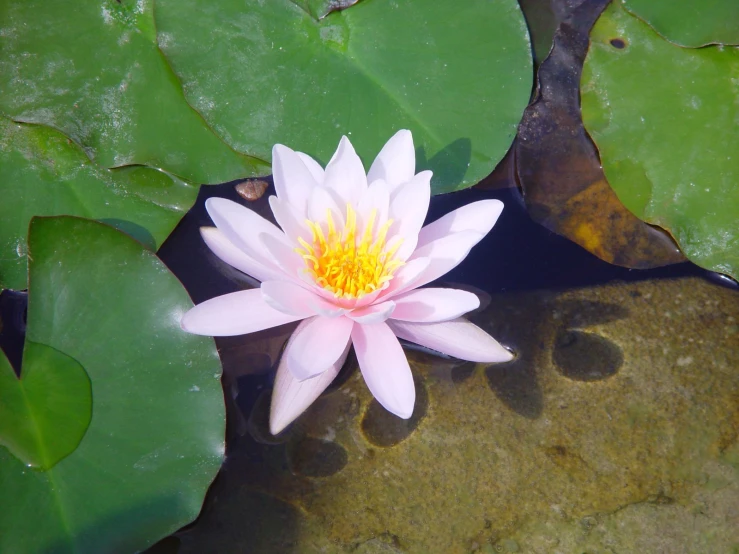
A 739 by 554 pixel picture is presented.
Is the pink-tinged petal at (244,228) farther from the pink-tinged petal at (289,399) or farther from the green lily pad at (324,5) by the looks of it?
the green lily pad at (324,5)

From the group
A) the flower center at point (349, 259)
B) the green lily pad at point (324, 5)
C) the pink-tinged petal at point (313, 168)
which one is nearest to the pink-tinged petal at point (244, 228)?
the flower center at point (349, 259)

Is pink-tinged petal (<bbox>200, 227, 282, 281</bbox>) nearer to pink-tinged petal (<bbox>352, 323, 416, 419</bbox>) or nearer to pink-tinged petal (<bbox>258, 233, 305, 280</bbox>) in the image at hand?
pink-tinged petal (<bbox>258, 233, 305, 280</bbox>)

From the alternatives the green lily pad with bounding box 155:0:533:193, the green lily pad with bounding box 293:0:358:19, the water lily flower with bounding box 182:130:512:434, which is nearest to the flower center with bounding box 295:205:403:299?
the water lily flower with bounding box 182:130:512:434

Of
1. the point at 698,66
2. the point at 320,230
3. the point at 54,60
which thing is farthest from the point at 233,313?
the point at 698,66

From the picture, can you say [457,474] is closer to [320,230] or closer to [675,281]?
[320,230]

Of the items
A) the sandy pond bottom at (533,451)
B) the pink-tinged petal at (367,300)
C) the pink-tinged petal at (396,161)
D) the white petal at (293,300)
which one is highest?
the pink-tinged petal at (396,161)

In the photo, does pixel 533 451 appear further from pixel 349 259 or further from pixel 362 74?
pixel 362 74
